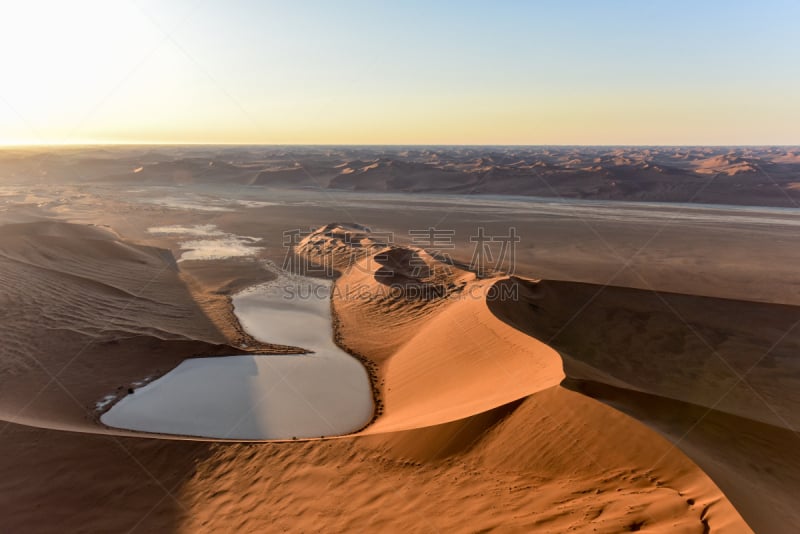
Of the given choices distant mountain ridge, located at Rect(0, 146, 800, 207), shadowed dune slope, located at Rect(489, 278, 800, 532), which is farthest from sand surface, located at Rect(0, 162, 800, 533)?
distant mountain ridge, located at Rect(0, 146, 800, 207)

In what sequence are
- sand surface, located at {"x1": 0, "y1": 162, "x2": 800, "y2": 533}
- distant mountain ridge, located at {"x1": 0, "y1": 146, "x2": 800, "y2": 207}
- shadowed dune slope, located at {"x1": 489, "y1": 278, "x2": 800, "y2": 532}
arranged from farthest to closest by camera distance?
distant mountain ridge, located at {"x1": 0, "y1": 146, "x2": 800, "y2": 207} → shadowed dune slope, located at {"x1": 489, "y1": 278, "x2": 800, "y2": 532} → sand surface, located at {"x1": 0, "y1": 162, "x2": 800, "y2": 533}

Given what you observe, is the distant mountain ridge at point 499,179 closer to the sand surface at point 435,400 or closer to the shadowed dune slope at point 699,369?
the sand surface at point 435,400

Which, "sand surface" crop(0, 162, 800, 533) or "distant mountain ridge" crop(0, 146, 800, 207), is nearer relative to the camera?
"sand surface" crop(0, 162, 800, 533)

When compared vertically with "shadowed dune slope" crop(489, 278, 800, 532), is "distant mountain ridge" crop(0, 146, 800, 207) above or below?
above

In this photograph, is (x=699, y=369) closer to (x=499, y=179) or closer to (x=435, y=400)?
(x=435, y=400)

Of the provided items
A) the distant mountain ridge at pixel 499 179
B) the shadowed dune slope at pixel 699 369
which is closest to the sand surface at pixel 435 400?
the shadowed dune slope at pixel 699 369

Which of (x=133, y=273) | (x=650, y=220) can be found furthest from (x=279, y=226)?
(x=650, y=220)

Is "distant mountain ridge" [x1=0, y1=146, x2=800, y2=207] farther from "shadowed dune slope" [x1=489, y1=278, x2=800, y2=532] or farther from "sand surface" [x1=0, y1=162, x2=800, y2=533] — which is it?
"shadowed dune slope" [x1=489, y1=278, x2=800, y2=532]

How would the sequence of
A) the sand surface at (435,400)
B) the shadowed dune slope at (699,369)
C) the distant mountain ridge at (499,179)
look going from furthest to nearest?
the distant mountain ridge at (499,179) → the shadowed dune slope at (699,369) → the sand surface at (435,400)

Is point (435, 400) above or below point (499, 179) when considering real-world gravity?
below

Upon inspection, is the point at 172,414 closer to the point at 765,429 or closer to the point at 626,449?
the point at 626,449

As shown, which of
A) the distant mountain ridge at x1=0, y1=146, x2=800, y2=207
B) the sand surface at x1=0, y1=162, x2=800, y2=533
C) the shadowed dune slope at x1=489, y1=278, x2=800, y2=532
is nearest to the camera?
the sand surface at x1=0, y1=162, x2=800, y2=533

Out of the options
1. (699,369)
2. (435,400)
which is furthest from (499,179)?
(435,400)
